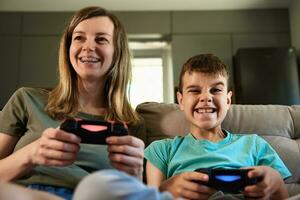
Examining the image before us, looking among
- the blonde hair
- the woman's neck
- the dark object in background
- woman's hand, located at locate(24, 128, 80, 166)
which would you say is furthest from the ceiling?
woman's hand, located at locate(24, 128, 80, 166)

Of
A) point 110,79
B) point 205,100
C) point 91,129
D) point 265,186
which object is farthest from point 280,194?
point 110,79

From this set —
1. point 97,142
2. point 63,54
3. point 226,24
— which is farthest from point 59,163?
point 226,24

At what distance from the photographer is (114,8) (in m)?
3.76

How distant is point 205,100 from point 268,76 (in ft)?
7.51

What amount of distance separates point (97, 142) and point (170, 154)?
1.64 ft

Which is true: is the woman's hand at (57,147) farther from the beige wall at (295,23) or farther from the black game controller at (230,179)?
the beige wall at (295,23)

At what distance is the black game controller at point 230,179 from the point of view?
0.91m

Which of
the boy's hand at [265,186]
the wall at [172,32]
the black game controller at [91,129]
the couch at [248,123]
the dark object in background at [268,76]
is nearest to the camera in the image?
the black game controller at [91,129]

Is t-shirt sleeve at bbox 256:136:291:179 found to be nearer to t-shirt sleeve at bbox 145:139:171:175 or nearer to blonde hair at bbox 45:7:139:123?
t-shirt sleeve at bbox 145:139:171:175

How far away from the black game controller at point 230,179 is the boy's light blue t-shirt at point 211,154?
0.25 meters

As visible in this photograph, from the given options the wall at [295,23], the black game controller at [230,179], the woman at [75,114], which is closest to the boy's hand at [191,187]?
the black game controller at [230,179]

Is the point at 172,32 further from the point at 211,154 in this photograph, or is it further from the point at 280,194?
the point at 280,194

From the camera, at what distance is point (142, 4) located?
3676 millimetres

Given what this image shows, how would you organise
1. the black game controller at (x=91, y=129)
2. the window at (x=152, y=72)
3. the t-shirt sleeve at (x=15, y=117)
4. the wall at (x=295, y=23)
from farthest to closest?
the window at (x=152, y=72) → the wall at (x=295, y=23) → the t-shirt sleeve at (x=15, y=117) → the black game controller at (x=91, y=129)
